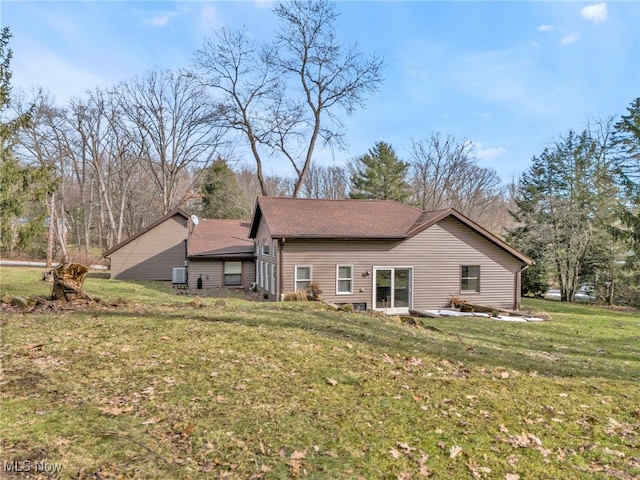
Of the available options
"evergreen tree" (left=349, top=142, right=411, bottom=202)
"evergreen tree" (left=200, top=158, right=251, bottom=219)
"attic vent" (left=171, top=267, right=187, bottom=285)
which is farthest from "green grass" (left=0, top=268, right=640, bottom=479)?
"evergreen tree" (left=349, top=142, right=411, bottom=202)

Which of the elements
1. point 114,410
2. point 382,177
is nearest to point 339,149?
point 382,177

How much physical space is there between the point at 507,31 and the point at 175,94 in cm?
2755

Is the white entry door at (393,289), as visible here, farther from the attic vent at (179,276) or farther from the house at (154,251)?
the house at (154,251)

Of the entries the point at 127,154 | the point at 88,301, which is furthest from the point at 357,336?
the point at 127,154

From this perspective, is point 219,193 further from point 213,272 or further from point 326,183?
point 326,183

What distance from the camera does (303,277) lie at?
15922 millimetres

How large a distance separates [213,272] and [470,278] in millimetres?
14058

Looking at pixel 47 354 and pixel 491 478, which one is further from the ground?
pixel 47 354

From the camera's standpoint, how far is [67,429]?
3.54 meters

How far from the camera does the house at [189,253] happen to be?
868 inches

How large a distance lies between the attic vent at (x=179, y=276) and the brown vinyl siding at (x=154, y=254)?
2.12m

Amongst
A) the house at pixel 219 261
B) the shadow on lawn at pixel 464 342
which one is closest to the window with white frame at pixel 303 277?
the shadow on lawn at pixel 464 342

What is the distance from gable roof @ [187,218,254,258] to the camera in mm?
22125

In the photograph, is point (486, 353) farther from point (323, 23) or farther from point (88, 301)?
point (323, 23)
